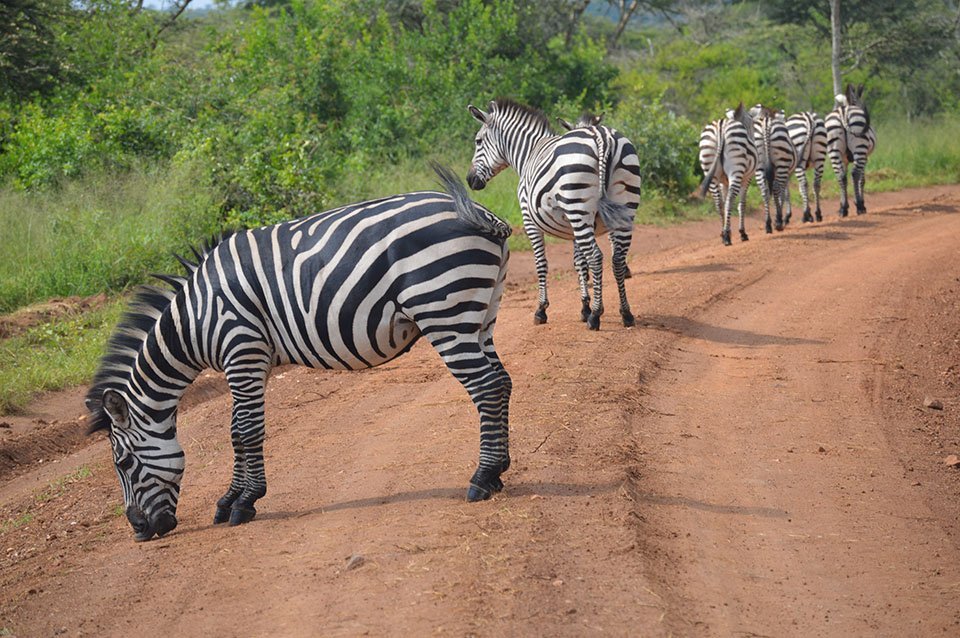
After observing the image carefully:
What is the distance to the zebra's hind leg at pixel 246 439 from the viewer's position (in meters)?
5.88

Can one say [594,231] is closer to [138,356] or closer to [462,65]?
[138,356]

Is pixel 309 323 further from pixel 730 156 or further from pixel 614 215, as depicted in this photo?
pixel 730 156

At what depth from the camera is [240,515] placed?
231 inches

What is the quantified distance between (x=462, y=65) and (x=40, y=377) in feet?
49.3

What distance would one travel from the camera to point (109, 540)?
600 cm

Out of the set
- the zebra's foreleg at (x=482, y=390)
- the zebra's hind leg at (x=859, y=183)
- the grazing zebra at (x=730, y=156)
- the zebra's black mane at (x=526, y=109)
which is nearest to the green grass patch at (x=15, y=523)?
the zebra's foreleg at (x=482, y=390)

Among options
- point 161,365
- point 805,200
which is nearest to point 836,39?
point 805,200

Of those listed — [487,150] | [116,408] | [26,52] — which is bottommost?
[116,408]

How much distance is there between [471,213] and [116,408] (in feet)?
7.58

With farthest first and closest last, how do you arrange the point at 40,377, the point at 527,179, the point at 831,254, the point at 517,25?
the point at 517,25, the point at 831,254, the point at 527,179, the point at 40,377

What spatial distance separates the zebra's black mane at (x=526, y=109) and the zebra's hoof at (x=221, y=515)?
20.9 ft

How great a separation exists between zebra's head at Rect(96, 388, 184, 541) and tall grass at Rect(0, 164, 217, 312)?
7.04 m

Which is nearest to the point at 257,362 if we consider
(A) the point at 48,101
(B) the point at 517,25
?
(A) the point at 48,101

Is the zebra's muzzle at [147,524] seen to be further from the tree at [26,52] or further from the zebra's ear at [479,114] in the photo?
the tree at [26,52]
